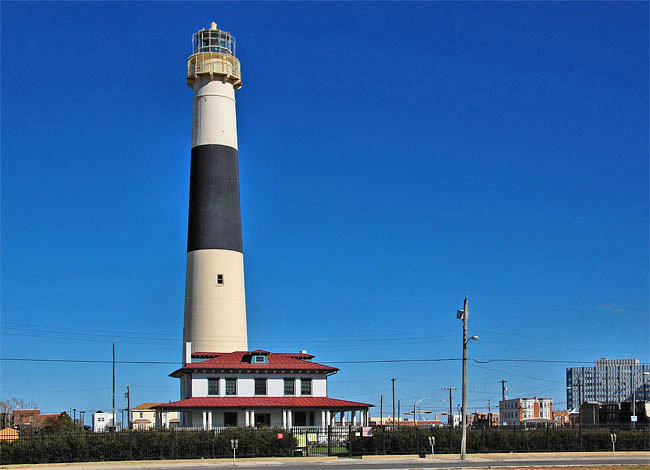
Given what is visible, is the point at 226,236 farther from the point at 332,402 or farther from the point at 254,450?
the point at 254,450

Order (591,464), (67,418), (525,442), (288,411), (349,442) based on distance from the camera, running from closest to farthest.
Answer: (591,464) → (349,442) → (525,442) → (288,411) → (67,418)

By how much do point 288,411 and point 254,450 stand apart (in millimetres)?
11110

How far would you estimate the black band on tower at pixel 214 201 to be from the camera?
6009cm

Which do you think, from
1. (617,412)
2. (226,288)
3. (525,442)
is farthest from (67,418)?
(525,442)

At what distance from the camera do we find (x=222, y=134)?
61.4 metres

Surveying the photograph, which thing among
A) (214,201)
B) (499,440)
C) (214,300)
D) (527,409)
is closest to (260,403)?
(214,300)

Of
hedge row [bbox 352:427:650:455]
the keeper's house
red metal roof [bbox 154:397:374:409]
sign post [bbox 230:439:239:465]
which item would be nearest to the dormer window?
the keeper's house

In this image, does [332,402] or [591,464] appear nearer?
[591,464]

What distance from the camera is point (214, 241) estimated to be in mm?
59906

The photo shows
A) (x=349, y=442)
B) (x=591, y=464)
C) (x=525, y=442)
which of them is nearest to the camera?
(x=591, y=464)

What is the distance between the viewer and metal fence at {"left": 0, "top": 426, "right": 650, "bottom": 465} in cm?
4262

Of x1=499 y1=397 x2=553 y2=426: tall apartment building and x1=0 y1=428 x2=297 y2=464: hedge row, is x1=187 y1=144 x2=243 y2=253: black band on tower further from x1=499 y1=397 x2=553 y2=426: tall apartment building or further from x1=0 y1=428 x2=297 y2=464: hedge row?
x1=499 y1=397 x2=553 y2=426: tall apartment building

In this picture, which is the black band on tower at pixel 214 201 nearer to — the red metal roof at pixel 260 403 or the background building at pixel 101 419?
the red metal roof at pixel 260 403

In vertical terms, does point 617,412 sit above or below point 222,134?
below
